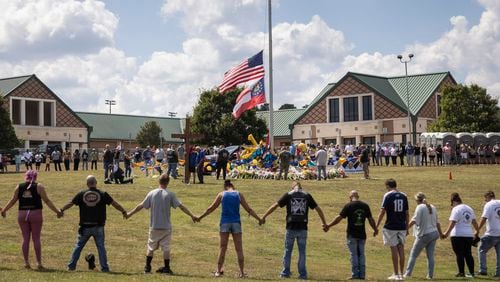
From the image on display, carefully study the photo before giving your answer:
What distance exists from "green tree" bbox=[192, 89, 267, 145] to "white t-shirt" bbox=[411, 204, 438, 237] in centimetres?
6195

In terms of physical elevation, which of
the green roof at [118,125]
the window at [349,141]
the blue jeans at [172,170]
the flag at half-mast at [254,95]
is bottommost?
the blue jeans at [172,170]

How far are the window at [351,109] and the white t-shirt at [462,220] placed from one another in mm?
65829

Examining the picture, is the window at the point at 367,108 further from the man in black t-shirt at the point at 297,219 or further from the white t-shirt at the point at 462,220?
the man in black t-shirt at the point at 297,219

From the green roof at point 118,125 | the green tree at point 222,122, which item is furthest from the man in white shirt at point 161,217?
the green roof at point 118,125

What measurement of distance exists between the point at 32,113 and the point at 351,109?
114ft

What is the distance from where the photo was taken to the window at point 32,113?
8075cm

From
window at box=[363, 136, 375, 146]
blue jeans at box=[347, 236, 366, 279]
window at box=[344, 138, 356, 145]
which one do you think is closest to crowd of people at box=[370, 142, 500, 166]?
window at box=[363, 136, 375, 146]

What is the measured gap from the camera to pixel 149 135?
92.4m

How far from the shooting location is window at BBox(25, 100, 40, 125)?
80750mm

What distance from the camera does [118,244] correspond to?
18750 mm

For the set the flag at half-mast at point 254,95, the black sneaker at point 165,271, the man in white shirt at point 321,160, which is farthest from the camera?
the flag at half-mast at point 254,95

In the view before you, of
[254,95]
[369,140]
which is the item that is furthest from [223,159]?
[369,140]

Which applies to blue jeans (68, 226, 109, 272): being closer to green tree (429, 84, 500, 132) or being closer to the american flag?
the american flag

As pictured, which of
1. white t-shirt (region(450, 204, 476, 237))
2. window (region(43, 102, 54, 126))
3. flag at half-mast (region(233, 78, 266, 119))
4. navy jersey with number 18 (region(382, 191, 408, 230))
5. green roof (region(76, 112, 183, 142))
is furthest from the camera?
green roof (region(76, 112, 183, 142))
